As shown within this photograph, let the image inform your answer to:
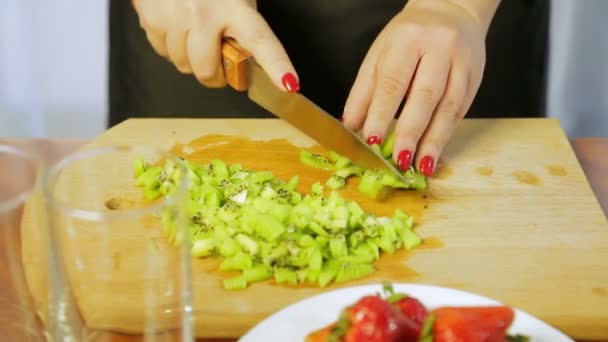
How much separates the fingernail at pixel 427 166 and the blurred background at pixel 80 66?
110 centimetres

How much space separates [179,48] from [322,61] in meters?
0.41

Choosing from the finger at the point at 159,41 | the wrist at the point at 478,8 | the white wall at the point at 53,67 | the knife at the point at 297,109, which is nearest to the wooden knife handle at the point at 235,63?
the knife at the point at 297,109

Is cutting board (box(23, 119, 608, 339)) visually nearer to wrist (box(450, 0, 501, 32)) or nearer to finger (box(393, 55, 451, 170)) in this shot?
finger (box(393, 55, 451, 170))

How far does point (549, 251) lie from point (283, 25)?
2.48 feet

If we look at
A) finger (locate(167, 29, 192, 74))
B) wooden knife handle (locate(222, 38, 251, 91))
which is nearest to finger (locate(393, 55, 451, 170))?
wooden knife handle (locate(222, 38, 251, 91))

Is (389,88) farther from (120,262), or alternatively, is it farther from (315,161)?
(120,262)

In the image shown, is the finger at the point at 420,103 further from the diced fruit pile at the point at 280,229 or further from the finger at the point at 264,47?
the finger at the point at 264,47

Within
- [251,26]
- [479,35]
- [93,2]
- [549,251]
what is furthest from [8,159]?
[93,2]

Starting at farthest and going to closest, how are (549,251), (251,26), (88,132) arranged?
1. (88,132)
2. (251,26)
3. (549,251)

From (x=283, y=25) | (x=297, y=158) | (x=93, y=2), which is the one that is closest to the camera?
(x=297, y=158)

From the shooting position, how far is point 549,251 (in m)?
1.20

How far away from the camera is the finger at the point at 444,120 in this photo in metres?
1.40

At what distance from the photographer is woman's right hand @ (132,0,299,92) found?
132 centimetres

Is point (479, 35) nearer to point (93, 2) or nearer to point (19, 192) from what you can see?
point (19, 192)
